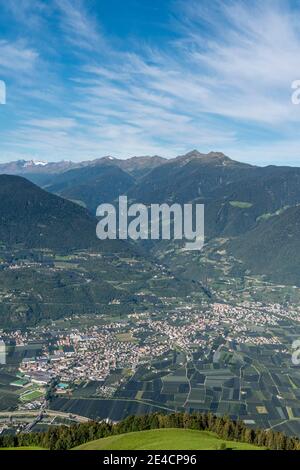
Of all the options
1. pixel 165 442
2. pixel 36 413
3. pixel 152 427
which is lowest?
pixel 36 413

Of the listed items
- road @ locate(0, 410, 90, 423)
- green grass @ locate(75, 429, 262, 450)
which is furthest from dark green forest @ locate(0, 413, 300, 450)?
road @ locate(0, 410, 90, 423)

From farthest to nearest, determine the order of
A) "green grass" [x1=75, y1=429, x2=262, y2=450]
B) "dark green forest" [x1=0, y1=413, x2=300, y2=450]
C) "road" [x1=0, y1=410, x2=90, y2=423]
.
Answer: "road" [x1=0, y1=410, x2=90, y2=423]
"dark green forest" [x1=0, y1=413, x2=300, y2=450]
"green grass" [x1=75, y1=429, x2=262, y2=450]

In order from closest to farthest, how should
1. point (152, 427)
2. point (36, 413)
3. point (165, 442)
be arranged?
point (165, 442)
point (152, 427)
point (36, 413)

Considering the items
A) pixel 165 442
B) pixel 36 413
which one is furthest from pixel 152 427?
pixel 36 413

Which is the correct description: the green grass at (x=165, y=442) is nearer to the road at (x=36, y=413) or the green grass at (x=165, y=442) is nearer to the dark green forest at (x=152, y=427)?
the dark green forest at (x=152, y=427)

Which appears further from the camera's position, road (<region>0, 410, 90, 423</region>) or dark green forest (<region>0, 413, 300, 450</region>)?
road (<region>0, 410, 90, 423</region>)

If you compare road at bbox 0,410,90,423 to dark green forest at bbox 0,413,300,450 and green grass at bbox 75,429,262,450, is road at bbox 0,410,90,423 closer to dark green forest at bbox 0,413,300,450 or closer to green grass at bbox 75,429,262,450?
A: dark green forest at bbox 0,413,300,450

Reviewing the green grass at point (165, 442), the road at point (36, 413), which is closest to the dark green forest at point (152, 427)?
the green grass at point (165, 442)

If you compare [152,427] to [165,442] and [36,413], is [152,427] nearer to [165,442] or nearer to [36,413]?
[165,442]
